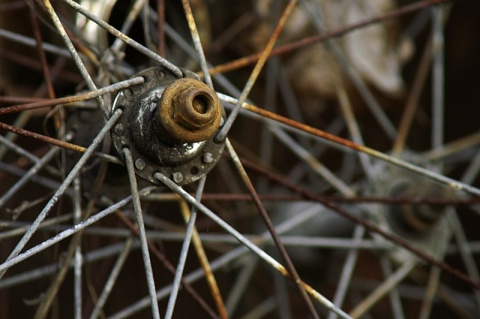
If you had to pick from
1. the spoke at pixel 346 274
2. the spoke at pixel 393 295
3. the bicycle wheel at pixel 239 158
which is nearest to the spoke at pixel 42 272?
the bicycle wheel at pixel 239 158

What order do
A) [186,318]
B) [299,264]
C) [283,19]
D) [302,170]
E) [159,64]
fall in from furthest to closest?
[302,170] < [186,318] < [299,264] < [283,19] < [159,64]

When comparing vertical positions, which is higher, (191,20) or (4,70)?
(4,70)

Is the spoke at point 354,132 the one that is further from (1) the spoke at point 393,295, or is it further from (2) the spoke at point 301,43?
(2) the spoke at point 301,43

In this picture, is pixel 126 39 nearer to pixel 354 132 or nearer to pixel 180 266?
pixel 180 266

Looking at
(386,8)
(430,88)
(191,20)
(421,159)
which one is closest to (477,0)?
(430,88)

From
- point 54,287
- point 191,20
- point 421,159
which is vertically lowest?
point 54,287

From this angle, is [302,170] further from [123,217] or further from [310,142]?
[123,217]

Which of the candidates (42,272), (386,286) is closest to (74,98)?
(42,272)

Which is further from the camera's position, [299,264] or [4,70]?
[299,264]
